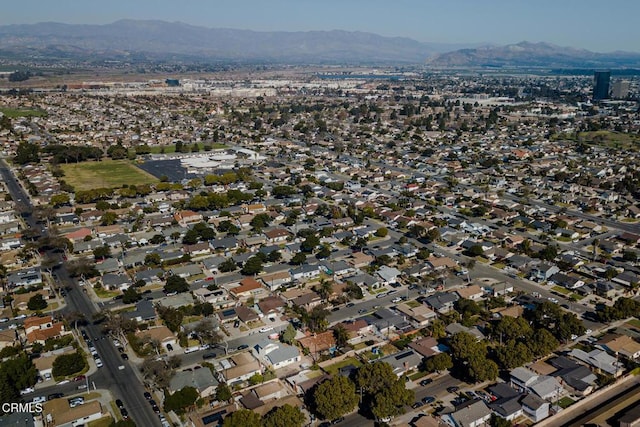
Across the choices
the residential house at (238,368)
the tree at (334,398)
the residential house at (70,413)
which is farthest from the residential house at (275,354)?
the residential house at (70,413)

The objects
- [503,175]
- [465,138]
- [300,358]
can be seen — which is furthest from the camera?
[465,138]

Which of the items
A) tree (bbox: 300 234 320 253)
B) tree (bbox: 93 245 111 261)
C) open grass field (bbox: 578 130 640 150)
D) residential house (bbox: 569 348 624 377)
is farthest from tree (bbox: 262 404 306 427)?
open grass field (bbox: 578 130 640 150)

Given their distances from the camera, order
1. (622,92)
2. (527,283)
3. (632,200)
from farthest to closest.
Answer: (622,92) < (632,200) < (527,283)

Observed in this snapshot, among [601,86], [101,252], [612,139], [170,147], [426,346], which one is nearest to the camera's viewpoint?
[426,346]

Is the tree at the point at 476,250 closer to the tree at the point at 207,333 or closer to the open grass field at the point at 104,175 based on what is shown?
the tree at the point at 207,333

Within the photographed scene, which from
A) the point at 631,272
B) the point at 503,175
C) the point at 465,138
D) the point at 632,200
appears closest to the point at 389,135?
the point at 465,138

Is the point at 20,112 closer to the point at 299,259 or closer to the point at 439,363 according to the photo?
Answer: the point at 299,259

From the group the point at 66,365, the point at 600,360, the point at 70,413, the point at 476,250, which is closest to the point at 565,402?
the point at 600,360

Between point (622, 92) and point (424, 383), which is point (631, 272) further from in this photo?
point (622, 92)
